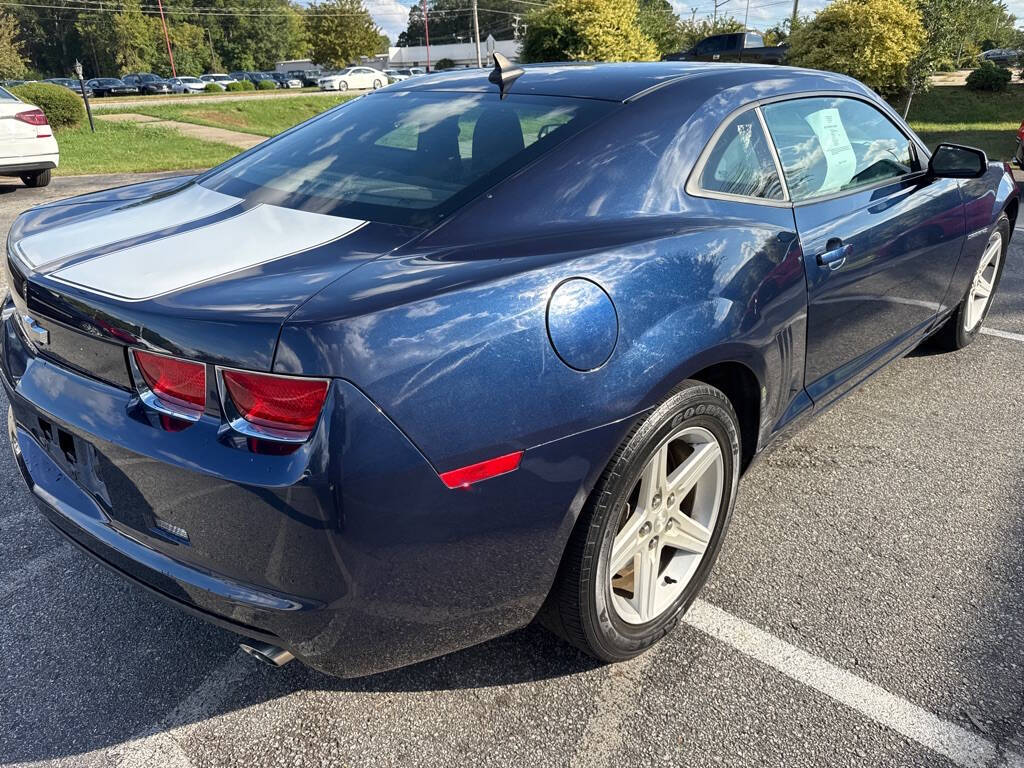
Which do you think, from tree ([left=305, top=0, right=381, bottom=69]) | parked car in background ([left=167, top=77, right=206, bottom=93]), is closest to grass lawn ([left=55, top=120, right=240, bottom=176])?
parked car in background ([left=167, top=77, right=206, bottom=93])

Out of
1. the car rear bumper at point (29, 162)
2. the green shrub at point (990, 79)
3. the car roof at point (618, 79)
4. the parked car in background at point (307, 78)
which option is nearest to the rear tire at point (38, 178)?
the car rear bumper at point (29, 162)

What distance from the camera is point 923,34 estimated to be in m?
17.5

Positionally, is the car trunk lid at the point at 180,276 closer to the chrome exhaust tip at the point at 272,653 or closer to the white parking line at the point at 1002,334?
the chrome exhaust tip at the point at 272,653

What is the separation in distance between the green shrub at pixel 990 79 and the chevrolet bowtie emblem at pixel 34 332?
25851mm

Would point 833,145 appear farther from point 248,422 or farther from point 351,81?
point 351,81

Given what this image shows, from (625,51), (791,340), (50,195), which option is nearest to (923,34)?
(625,51)

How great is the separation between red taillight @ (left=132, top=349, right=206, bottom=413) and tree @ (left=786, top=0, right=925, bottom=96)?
18165mm

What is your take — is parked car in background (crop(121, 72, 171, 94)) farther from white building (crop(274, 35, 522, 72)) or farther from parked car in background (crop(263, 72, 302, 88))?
white building (crop(274, 35, 522, 72))

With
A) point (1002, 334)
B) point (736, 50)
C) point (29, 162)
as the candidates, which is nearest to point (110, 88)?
point (736, 50)

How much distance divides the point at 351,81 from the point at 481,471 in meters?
49.2

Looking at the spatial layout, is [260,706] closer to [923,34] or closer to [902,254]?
[902,254]

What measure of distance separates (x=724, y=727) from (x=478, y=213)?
1.41 meters

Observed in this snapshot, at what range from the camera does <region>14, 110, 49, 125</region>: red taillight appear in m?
9.31

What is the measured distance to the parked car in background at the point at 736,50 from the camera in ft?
74.2
